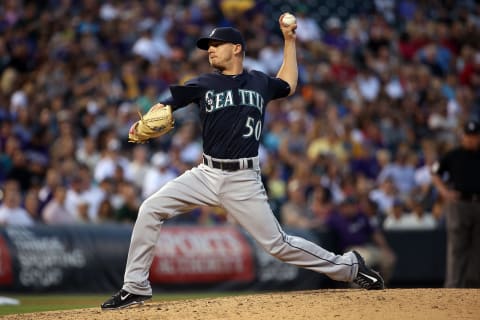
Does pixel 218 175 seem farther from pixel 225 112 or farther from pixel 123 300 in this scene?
pixel 123 300

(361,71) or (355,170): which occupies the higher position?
(361,71)

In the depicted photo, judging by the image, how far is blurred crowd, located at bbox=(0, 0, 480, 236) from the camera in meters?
13.2

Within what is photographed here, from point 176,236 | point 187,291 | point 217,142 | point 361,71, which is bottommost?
point 187,291

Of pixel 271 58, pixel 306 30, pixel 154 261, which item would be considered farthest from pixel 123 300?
pixel 306 30

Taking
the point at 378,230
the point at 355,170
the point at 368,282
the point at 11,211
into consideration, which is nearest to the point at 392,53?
the point at 355,170

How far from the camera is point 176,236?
40.0 feet

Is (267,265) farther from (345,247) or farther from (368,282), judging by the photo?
(368,282)

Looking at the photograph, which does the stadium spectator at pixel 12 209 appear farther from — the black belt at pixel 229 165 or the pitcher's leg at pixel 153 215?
the black belt at pixel 229 165

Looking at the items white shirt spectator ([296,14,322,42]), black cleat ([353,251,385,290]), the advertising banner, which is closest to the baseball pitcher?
black cleat ([353,251,385,290])

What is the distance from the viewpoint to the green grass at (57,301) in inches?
361

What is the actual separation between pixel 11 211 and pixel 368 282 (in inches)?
251

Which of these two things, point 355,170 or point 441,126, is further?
point 441,126

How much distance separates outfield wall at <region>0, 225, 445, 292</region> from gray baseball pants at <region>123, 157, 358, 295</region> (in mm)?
5132

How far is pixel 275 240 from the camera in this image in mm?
6453
